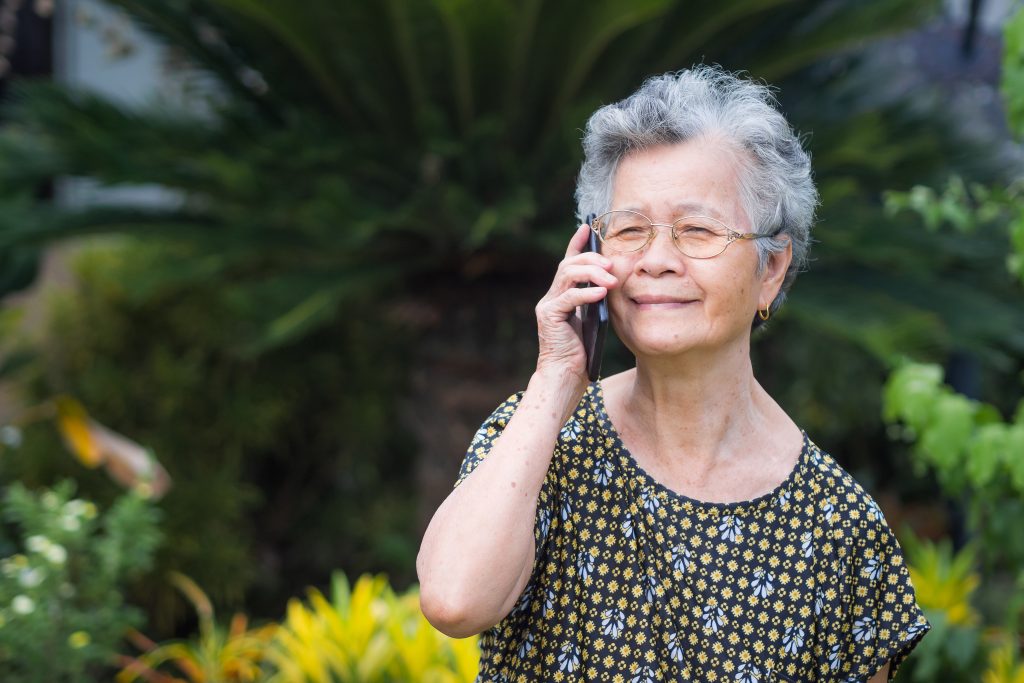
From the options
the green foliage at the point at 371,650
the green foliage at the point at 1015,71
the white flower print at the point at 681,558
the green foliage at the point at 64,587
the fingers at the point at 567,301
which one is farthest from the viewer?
the green foliage at the point at 371,650

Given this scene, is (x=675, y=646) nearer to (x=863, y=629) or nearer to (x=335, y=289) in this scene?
(x=863, y=629)

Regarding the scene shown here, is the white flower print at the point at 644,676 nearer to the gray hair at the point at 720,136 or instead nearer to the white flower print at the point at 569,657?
the white flower print at the point at 569,657

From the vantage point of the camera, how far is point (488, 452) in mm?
1829

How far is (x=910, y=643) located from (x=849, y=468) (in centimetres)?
551

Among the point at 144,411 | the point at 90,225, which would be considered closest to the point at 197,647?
the point at 144,411

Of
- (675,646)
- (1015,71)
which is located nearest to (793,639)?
(675,646)

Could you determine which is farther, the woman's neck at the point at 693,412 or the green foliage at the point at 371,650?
the green foliage at the point at 371,650

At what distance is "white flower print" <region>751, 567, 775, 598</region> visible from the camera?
1.90 meters

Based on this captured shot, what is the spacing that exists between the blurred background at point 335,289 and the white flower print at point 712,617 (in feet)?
6.23

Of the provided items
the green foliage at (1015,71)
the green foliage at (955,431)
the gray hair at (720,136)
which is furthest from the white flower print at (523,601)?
the green foliage at (1015,71)

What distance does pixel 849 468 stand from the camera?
7.28 m

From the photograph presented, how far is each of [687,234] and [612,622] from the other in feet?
2.11

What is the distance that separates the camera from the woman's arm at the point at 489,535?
66.2 inches

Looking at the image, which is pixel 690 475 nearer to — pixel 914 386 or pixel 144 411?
pixel 914 386
